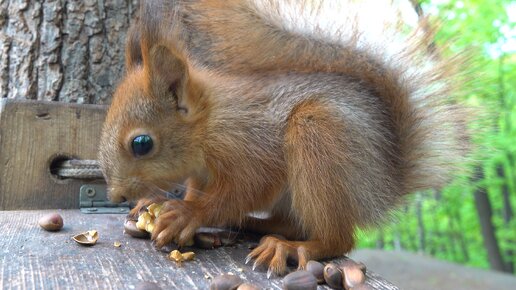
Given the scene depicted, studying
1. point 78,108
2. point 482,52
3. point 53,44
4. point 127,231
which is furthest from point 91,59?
point 482,52

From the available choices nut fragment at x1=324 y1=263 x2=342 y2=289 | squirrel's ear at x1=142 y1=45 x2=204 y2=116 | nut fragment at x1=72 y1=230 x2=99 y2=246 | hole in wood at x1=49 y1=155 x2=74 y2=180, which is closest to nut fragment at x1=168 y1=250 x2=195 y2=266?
nut fragment at x1=72 y1=230 x2=99 y2=246

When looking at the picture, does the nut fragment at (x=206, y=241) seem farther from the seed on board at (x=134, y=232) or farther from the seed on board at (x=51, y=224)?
the seed on board at (x=51, y=224)

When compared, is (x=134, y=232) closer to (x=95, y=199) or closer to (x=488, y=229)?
(x=95, y=199)

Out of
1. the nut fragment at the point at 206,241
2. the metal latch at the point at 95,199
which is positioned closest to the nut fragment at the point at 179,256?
the nut fragment at the point at 206,241

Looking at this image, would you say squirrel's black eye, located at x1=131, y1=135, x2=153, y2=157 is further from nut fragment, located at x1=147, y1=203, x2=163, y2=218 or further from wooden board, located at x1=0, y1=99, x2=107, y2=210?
wooden board, located at x1=0, y1=99, x2=107, y2=210

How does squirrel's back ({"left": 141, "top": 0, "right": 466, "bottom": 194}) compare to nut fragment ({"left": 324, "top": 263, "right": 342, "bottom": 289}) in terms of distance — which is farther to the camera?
squirrel's back ({"left": 141, "top": 0, "right": 466, "bottom": 194})
